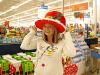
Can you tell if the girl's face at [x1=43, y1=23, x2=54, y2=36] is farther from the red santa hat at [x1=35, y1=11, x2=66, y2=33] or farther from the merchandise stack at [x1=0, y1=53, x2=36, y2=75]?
the merchandise stack at [x1=0, y1=53, x2=36, y2=75]

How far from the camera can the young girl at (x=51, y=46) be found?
1.40 m

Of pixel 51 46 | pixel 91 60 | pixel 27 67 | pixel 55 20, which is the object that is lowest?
pixel 91 60

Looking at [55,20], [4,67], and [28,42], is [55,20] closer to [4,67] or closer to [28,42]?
[28,42]

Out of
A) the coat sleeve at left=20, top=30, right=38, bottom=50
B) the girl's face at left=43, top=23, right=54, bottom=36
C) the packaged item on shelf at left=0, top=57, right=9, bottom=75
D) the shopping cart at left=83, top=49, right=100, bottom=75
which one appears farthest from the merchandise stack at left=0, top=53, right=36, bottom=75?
the shopping cart at left=83, top=49, right=100, bottom=75

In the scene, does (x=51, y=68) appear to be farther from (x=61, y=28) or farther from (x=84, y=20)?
(x=84, y=20)

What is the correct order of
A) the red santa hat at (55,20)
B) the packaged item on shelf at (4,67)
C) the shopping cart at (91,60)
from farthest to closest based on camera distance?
the shopping cart at (91,60), the packaged item on shelf at (4,67), the red santa hat at (55,20)

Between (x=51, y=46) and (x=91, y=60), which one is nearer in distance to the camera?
(x=51, y=46)

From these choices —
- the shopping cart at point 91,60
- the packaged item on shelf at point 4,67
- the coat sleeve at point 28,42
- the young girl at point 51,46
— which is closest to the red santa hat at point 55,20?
the young girl at point 51,46

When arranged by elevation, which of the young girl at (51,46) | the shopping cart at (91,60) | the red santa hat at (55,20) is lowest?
the shopping cart at (91,60)

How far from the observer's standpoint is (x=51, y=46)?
1451mm

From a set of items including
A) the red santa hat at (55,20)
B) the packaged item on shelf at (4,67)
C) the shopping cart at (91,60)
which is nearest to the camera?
the red santa hat at (55,20)

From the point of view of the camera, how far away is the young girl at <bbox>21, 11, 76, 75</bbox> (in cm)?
140

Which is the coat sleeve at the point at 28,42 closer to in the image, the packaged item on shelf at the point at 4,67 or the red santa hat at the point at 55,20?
the red santa hat at the point at 55,20

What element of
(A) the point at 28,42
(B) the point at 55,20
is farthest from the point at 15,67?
(B) the point at 55,20
